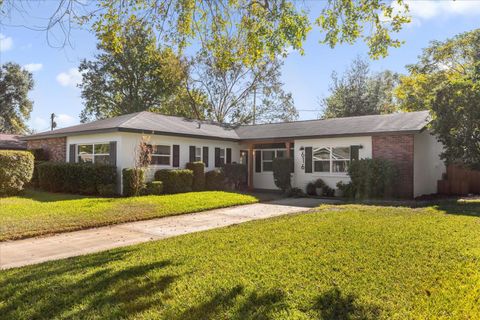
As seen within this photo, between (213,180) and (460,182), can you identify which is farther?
(213,180)

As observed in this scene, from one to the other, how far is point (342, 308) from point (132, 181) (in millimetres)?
11963

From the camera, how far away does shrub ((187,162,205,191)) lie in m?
17.4

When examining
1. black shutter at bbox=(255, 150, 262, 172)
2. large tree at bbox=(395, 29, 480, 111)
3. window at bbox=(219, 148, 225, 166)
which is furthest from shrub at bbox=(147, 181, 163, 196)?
large tree at bbox=(395, 29, 480, 111)

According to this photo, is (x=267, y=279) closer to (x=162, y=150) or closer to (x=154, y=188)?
(x=154, y=188)

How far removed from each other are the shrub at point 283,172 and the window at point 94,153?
26.0 ft

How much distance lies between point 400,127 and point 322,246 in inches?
418

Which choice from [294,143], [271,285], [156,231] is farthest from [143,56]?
[271,285]

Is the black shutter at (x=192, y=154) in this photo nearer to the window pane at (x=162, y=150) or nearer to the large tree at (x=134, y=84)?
the window pane at (x=162, y=150)

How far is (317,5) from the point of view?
7.87 meters

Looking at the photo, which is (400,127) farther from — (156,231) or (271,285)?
(271,285)

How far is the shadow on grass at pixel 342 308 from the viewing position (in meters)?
3.47

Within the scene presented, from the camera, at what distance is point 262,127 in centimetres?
2231

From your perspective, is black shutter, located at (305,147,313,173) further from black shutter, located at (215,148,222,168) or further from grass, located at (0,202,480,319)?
grass, located at (0,202,480,319)

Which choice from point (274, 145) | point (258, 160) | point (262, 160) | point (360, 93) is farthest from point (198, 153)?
point (360, 93)
